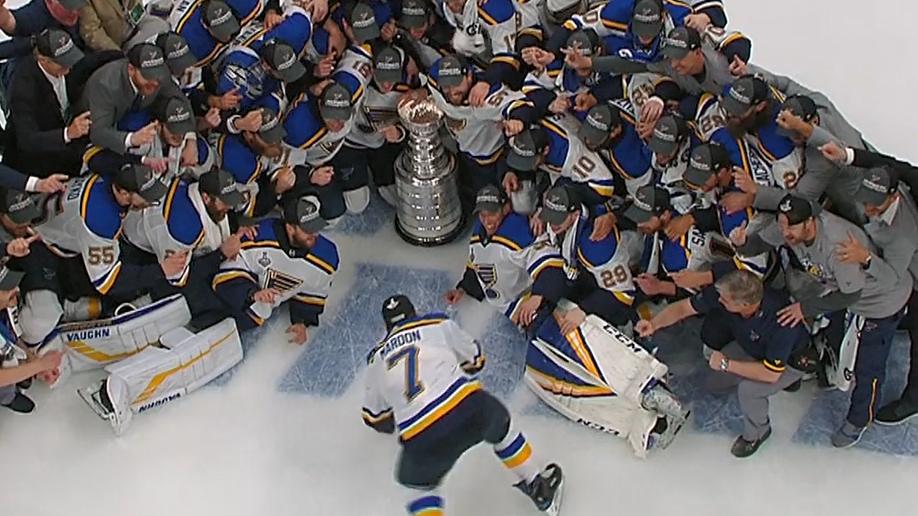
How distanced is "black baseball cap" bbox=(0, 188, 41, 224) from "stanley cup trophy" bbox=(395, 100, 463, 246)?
1252mm

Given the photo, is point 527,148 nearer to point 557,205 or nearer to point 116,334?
point 557,205

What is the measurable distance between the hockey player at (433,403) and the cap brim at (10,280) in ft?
3.72

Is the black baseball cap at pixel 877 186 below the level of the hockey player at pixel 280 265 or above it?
above

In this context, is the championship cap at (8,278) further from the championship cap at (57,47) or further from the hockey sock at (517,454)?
the hockey sock at (517,454)

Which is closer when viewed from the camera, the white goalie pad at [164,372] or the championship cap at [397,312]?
the championship cap at [397,312]

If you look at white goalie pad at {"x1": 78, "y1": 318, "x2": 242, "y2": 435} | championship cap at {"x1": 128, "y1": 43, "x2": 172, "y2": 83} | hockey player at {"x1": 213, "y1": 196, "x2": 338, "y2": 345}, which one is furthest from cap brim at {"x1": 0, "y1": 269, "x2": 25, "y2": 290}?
championship cap at {"x1": 128, "y1": 43, "x2": 172, "y2": 83}

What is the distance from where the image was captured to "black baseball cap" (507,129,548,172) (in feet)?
12.9

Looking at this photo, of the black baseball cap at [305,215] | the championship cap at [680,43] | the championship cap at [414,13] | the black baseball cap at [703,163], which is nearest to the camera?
the black baseball cap at [703,163]

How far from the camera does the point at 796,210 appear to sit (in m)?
3.47

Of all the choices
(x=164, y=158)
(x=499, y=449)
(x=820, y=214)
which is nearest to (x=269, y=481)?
(x=499, y=449)

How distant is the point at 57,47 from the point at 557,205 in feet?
5.26

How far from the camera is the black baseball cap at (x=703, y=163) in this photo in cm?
369

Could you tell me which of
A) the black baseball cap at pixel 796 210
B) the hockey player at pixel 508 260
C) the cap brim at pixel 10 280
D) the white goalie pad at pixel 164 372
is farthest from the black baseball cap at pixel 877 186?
the cap brim at pixel 10 280

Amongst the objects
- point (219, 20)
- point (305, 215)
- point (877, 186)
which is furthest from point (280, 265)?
point (877, 186)
